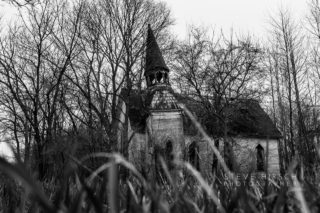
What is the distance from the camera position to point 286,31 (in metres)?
A: 27.1

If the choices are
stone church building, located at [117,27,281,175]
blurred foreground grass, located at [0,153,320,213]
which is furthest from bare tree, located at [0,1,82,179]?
blurred foreground grass, located at [0,153,320,213]

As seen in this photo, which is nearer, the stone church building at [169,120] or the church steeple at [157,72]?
the stone church building at [169,120]

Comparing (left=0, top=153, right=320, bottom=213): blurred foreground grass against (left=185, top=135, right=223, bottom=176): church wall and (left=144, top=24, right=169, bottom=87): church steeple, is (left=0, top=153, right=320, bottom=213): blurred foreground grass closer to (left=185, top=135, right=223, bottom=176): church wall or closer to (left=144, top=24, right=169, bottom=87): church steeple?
(left=185, top=135, right=223, bottom=176): church wall

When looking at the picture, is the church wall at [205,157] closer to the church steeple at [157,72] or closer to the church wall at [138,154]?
the church wall at [138,154]

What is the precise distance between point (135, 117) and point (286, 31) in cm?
1303

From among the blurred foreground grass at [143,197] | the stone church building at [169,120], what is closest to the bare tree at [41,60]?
the stone church building at [169,120]

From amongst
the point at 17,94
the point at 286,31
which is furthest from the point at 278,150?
the point at 17,94

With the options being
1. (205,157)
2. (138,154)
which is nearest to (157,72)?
(205,157)

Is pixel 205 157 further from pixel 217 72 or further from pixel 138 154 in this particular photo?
pixel 138 154

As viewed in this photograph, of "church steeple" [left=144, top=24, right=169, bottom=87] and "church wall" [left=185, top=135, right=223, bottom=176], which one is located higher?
"church steeple" [left=144, top=24, right=169, bottom=87]

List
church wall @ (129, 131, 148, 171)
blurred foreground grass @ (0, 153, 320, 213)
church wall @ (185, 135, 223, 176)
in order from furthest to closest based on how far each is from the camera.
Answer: church wall @ (129, 131, 148, 171) < church wall @ (185, 135, 223, 176) < blurred foreground grass @ (0, 153, 320, 213)

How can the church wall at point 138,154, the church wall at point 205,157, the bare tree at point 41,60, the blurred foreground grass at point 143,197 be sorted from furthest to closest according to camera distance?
the bare tree at point 41,60 < the church wall at point 138,154 < the church wall at point 205,157 < the blurred foreground grass at point 143,197

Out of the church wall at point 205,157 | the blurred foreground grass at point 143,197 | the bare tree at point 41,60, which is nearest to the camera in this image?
Result: the blurred foreground grass at point 143,197

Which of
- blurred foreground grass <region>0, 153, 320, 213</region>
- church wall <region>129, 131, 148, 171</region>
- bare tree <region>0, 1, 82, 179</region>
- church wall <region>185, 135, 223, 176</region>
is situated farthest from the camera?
bare tree <region>0, 1, 82, 179</region>
